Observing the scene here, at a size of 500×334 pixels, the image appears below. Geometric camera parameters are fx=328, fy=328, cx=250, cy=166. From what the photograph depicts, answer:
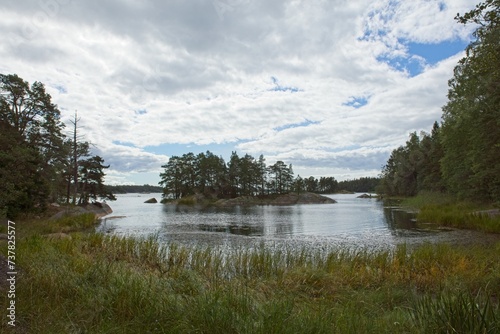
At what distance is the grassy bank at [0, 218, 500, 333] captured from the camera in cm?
448

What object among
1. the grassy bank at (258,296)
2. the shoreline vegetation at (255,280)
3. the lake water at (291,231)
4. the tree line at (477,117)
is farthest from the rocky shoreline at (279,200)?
the grassy bank at (258,296)

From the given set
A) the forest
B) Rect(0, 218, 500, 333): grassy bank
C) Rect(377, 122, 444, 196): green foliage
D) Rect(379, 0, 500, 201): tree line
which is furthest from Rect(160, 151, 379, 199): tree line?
Rect(0, 218, 500, 333): grassy bank

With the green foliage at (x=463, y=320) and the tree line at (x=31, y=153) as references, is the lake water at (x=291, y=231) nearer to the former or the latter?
the tree line at (x=31, y=153)

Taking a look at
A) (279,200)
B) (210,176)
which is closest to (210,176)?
(210,176)

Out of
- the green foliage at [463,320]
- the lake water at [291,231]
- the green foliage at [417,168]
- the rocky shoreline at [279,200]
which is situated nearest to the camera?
the green foliage at [463,320]

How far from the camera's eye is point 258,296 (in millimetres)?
7121

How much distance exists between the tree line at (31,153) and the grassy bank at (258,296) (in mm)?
13010

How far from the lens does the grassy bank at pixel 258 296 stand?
4.48 m

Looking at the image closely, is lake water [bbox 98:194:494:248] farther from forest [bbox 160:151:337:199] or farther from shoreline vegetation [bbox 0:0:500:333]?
forest [bbox 160:151:337:199]

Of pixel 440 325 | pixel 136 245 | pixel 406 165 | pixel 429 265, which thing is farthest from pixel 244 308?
pixel 406 165

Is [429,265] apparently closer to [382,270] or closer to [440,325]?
[382,270]

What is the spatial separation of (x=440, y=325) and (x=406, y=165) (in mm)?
88077

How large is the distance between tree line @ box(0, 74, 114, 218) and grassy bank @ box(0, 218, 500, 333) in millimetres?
13010

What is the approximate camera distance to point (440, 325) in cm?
430
